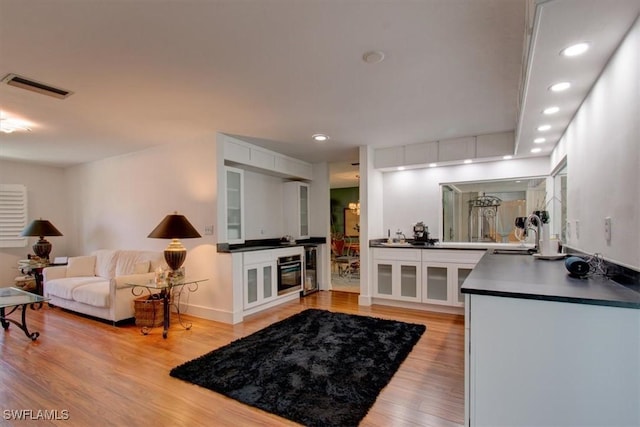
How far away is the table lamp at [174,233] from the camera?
3.57 meters

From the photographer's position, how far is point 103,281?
173 inches

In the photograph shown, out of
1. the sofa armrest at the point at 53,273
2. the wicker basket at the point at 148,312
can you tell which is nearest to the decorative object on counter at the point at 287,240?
the wicker basket at the point at 148,312

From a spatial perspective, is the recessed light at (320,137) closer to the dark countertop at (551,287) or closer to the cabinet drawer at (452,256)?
the cabinet drawer at (452,256)

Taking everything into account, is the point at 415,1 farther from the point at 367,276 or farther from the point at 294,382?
the point at 367,276

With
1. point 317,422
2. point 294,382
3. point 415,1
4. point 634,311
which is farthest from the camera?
point 294,382

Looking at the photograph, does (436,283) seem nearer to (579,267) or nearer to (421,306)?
(421,306)

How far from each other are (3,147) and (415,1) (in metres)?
6.00

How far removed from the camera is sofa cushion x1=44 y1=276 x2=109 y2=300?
4.22 m

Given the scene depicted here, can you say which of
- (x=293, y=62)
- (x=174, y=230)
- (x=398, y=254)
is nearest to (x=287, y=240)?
(x=398, y=254)

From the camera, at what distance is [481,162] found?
444 centimetres

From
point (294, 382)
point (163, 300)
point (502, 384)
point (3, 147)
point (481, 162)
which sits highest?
point (3, 147)

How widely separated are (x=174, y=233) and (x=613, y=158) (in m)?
3.88

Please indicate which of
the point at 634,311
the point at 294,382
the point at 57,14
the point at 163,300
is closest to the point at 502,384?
the point at 634,311

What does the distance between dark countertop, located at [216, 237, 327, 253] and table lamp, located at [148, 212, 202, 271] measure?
1.41 feet
